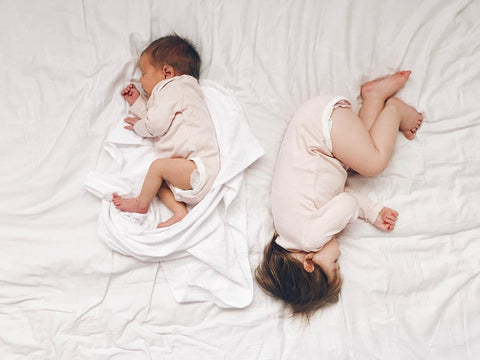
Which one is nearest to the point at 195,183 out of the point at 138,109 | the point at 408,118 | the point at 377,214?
the point at 138,109

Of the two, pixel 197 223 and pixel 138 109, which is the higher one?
pixel 138 109

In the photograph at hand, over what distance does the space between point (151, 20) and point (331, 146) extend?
0.64 meters

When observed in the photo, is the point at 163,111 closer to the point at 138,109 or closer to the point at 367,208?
the point at 138,109

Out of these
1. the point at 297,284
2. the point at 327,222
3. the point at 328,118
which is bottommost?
the point at 297,284

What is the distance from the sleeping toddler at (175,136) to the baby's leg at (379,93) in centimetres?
42

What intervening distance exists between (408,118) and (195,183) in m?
0.60

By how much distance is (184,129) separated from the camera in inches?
54.1

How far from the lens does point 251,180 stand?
144 cm

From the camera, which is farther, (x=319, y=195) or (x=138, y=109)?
(x=138, y=109)

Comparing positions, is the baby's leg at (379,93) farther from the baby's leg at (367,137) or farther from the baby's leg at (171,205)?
the baby's leg at (171,205)

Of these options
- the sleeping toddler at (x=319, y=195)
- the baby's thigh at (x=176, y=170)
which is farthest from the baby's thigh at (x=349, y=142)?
the baby's thigh at (x=176, y=170)

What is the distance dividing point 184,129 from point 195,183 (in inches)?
5.8

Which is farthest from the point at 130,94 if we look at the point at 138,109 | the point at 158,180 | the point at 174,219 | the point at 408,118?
the point at 408,118

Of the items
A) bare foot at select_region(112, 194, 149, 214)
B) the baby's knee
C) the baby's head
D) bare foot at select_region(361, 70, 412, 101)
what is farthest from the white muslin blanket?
bare foot at select_region(361, 70, 412, 101)
